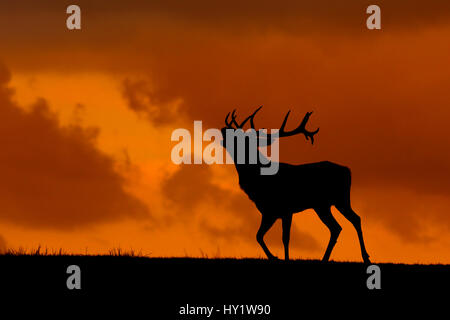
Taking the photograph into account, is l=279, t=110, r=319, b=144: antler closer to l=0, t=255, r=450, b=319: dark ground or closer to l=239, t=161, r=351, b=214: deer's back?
l=239, t=161, r=351, b=214: deer's back

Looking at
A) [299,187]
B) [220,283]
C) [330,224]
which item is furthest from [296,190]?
[220,283]

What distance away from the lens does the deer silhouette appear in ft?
70.6

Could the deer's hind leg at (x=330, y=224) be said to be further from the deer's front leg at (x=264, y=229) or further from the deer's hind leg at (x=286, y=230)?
the deer's front leg at (x=264, y=229)

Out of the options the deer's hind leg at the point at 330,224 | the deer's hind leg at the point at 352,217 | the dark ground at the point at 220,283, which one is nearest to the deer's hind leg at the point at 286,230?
the deer's hind leg at the point at 330,224

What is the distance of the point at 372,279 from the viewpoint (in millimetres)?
16672

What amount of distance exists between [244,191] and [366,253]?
313 cm

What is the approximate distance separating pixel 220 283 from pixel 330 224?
6493 millimetres

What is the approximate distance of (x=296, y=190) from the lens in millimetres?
21984

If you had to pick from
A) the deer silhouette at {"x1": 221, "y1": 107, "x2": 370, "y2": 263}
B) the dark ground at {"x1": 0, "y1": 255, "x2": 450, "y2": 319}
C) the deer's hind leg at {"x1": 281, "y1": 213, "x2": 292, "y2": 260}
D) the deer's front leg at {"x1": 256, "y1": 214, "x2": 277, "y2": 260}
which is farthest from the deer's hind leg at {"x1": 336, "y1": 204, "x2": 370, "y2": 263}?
the dark ground at {"x1": 0, "y1": 255, "x2": 450, "y2": 319}

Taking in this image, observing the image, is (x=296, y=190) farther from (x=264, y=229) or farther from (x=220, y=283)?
(x=220, y=283)

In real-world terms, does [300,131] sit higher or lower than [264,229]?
higher

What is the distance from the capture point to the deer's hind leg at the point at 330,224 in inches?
854
